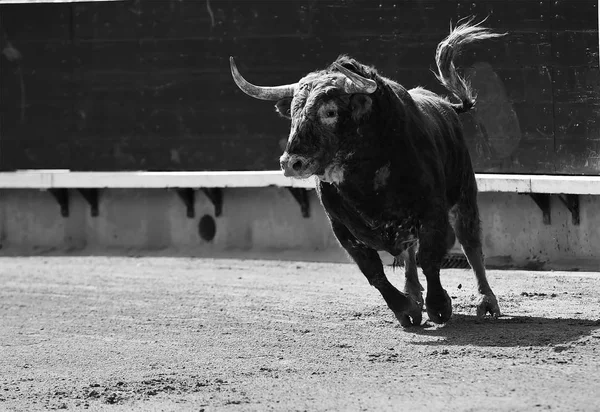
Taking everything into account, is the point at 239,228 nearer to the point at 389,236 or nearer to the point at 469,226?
the point at 469,226

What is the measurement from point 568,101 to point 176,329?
4.12 meters

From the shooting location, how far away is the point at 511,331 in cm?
700

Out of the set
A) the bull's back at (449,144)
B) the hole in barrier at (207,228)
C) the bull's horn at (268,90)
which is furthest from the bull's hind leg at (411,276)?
the hole in barrier at (207,228)

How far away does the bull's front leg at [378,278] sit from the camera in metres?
7.38

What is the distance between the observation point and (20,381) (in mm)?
6406

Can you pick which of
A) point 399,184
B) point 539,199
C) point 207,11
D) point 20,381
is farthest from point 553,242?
point 20,381

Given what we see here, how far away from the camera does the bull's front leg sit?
7.38m

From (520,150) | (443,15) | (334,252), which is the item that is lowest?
(334,252)

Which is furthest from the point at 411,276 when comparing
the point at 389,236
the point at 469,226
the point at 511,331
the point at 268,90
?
the point at 268,90

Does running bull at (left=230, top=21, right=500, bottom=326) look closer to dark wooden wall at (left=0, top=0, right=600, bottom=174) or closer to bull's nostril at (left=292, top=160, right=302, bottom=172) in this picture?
bull's nostril at (left=292, top=160, right=302, bottom=172)

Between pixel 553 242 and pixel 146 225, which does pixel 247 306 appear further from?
pixel 146 225

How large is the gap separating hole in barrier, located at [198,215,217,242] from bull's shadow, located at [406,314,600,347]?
515 centimetres

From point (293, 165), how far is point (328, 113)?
406mm

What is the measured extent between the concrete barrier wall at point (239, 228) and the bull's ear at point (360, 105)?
337 cm
